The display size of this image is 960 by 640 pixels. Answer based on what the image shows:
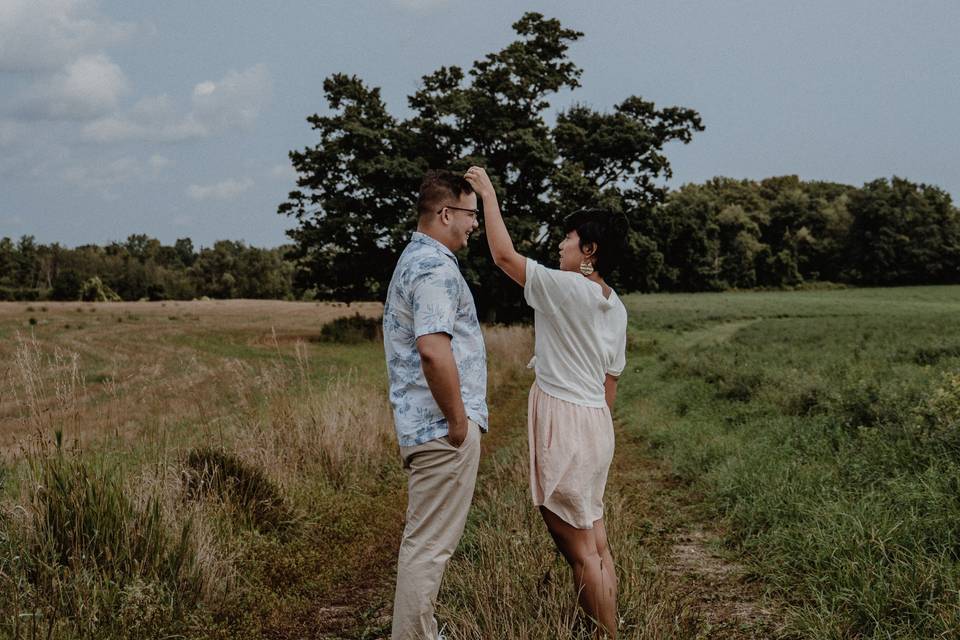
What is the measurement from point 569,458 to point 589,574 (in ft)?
1.78

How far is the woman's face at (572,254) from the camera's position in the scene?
321cm

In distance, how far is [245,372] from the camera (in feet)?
22.5

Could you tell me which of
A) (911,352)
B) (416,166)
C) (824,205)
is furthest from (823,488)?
(824,205)

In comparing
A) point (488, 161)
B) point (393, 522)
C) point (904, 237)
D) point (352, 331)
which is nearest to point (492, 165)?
point (488, 161)

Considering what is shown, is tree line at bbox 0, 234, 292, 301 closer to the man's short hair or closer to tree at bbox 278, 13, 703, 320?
tree at bbox 278, 13, 703, 320

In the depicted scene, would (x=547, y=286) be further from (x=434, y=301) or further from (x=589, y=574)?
(x=589, y=574)

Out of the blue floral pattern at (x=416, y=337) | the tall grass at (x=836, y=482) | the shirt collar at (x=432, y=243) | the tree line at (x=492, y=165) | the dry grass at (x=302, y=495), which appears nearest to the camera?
the blue floral pattern at (x=416, y=337)

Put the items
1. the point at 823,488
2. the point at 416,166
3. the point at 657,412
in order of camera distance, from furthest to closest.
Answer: the point at 416,166, the point at 657,412, the point at 823,488

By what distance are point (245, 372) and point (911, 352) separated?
15793mm

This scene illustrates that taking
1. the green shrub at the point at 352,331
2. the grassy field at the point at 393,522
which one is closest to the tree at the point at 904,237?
the green shrub at the point at 352,331

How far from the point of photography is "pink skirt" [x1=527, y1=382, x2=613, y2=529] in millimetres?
3068

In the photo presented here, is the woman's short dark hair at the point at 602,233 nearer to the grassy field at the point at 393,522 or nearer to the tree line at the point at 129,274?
the grassy field at the point at 393,522

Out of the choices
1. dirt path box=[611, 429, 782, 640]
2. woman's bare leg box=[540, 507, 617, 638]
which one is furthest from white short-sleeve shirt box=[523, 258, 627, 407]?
dirt path box=[611, 429, 782, 640]

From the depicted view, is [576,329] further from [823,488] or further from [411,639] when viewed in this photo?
[823,488]
